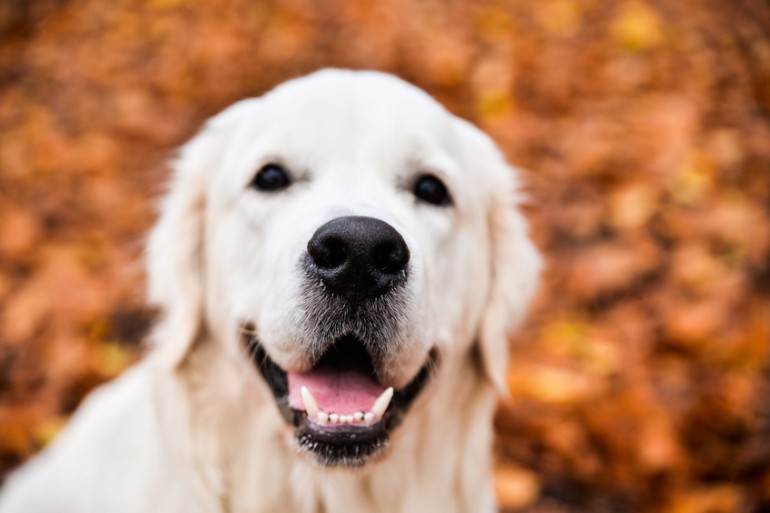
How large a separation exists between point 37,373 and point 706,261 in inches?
151

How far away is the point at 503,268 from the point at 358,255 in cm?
94

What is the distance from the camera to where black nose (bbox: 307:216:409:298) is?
1694 mm

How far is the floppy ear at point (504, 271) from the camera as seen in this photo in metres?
2.41

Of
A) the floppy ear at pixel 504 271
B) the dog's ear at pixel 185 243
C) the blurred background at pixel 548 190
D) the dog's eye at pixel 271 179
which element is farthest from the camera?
the blurred background at pixel 548 190

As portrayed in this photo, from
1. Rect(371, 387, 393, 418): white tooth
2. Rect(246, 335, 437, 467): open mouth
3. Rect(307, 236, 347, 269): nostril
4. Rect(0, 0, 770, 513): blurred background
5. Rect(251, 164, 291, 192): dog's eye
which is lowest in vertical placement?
Rect(0, 0, 770, 513): blurred background

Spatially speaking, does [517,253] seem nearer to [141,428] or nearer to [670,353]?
[141,428]

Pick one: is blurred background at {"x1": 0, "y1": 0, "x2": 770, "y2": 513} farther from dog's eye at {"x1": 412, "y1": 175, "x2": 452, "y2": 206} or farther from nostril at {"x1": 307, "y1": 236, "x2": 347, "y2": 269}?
nostril at {"x1": 307, "y1": 236, "x2": 347, "y2": 269}

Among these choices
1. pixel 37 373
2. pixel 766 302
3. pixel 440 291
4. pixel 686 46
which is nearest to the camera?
pixel 440 291

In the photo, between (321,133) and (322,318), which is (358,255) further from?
(321,133)

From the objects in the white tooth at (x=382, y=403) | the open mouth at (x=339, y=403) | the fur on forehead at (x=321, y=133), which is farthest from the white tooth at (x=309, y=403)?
the fur on forehead at (x=321, y=133)

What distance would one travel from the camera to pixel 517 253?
2.53m

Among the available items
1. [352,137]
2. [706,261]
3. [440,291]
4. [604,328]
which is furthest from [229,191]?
[706,261]

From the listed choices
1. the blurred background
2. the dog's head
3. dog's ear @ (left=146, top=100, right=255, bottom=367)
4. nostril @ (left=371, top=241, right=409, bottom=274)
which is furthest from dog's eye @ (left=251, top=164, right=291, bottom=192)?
the blurred background

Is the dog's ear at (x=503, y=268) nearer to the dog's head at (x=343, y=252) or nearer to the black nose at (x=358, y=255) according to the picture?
the dog's head at (x=343, y=252)
